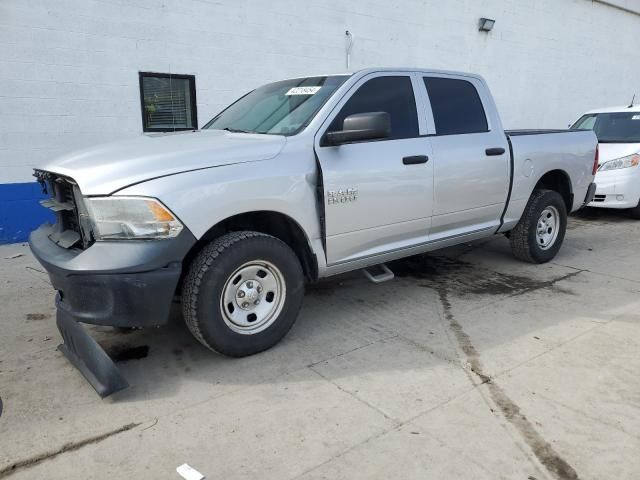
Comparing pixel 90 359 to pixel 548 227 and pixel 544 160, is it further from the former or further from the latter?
pixel 548 227

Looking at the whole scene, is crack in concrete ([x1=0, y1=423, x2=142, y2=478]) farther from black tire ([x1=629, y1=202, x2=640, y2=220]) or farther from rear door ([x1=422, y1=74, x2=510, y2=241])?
black tire ([x1=629, y1=202, x2=640, y2=220])

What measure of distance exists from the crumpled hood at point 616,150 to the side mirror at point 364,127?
606 centimetres

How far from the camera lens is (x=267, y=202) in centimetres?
337

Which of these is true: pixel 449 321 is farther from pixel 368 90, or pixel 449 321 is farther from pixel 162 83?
pixel 162 83

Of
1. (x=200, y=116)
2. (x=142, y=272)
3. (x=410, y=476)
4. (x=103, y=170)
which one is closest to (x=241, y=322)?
(x=142, y=272)

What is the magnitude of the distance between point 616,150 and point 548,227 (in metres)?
3.42

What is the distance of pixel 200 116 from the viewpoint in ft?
25.4

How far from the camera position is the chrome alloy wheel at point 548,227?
5.64 meters

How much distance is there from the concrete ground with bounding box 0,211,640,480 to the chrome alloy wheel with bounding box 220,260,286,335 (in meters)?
0.25

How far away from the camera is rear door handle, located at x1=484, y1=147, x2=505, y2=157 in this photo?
4699 mm

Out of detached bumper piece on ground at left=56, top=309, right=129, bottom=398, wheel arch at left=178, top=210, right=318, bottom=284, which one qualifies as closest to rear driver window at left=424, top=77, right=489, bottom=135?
wheel arch at left=178, top=210, right=318, bottom=284

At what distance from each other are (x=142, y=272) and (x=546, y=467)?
2264 mm

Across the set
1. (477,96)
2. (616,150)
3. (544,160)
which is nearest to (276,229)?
(477,96)

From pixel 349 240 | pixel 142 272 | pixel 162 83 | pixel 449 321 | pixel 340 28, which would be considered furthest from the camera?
pixel 340 28
